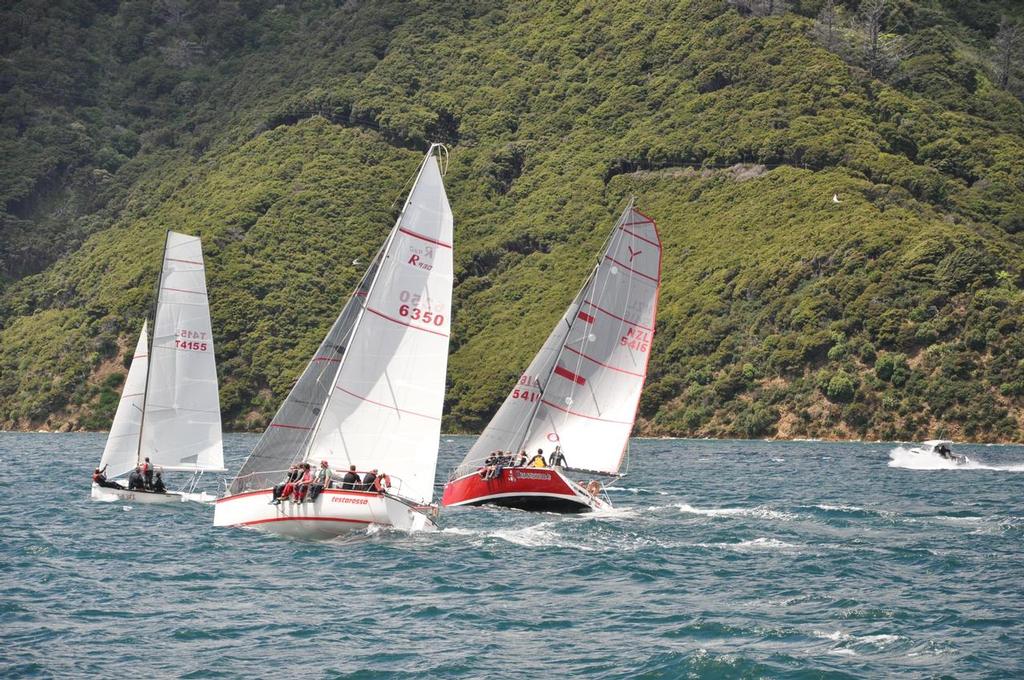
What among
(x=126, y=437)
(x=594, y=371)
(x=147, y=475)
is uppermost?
(x=594, y=371)

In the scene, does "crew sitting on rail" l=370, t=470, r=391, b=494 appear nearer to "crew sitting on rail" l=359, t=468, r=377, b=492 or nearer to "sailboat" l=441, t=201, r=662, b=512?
"crew sitting on rail" l=359, t=468, r=377, b=492

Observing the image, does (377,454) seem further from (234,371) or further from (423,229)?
(234,371)

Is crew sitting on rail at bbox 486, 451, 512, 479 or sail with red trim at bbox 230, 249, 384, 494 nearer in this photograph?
sail with red trim at bbox 230, 249, 384, 494

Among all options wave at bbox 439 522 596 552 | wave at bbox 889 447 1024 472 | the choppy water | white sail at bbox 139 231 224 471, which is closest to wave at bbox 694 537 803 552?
the choppy water

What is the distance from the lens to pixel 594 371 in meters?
45.0

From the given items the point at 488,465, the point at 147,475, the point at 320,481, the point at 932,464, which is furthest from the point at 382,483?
the point at 932,464

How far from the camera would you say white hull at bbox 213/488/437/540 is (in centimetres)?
3225

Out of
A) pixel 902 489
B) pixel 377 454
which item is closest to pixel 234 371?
pixel 902 489

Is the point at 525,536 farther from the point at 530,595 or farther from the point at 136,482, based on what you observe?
the point at 136,482

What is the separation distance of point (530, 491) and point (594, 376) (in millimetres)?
5894

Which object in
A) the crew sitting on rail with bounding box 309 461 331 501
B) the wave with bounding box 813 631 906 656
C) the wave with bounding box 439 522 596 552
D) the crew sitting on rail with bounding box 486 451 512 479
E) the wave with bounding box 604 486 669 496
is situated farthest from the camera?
the wave with bounding box 604 486 669 496

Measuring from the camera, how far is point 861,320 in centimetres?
11781

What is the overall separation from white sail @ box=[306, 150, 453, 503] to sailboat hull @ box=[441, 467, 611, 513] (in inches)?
318

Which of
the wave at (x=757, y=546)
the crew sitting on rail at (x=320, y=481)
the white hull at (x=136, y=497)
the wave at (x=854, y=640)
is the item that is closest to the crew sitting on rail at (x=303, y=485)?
the crew sitting on rail at (x=320, y=481)
